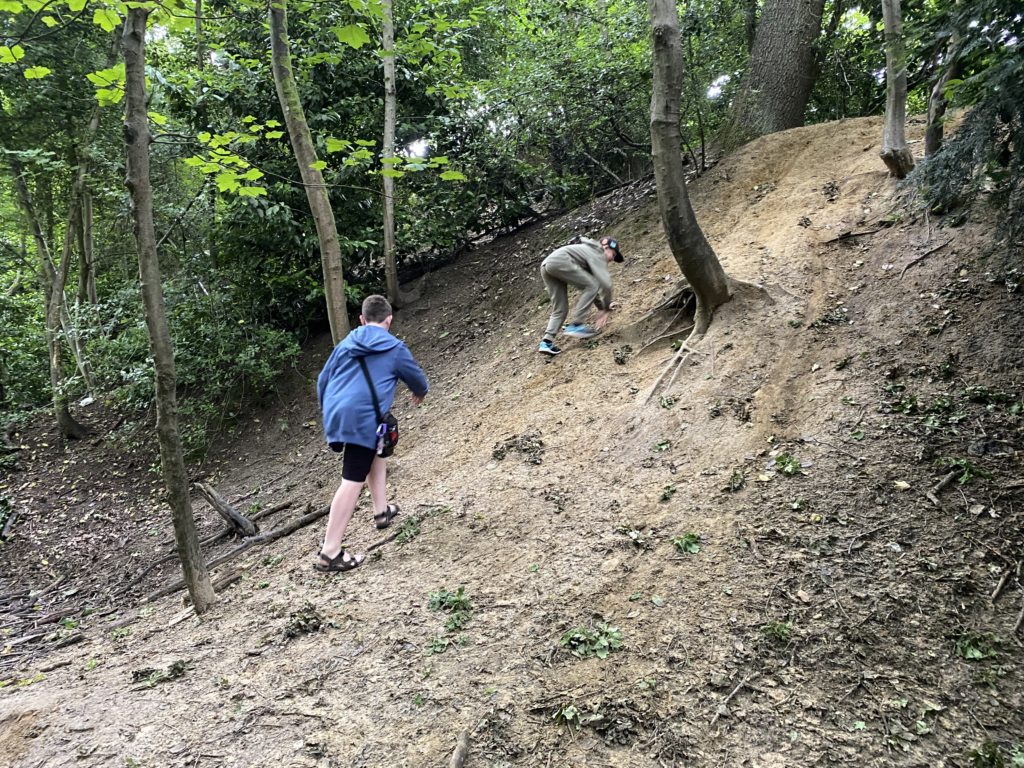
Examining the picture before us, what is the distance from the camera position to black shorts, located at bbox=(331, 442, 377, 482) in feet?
15.0

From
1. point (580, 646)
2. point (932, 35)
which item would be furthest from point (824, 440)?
point (932, 35)

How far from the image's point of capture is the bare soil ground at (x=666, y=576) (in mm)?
2854

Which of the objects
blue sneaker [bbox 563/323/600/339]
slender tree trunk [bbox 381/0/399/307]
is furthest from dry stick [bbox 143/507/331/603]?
slender tree trunk [bbox 381/0/399/307]

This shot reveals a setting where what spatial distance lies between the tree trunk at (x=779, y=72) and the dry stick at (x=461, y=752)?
10.1m

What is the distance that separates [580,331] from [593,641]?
490 cm

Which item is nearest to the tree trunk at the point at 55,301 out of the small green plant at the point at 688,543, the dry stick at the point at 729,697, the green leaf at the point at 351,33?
the green leaf at the point at 351,33

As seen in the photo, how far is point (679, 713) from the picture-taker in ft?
9.36

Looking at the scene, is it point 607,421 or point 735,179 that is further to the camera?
point 735,179

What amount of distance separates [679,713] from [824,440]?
2.53m

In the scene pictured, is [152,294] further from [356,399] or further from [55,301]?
[55,301]

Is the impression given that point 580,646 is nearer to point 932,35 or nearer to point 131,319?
point 932,35

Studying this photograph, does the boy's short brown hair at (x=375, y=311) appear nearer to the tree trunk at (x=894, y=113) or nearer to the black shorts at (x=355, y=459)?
the black shorts at (x=355, y=459)

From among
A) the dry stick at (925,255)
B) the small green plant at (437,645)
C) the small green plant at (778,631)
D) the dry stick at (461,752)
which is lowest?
the small green plant at (778,631)

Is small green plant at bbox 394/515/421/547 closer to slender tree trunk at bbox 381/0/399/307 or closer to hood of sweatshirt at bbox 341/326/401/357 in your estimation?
hood of sweatshirt at bbox 341/326/401/357
